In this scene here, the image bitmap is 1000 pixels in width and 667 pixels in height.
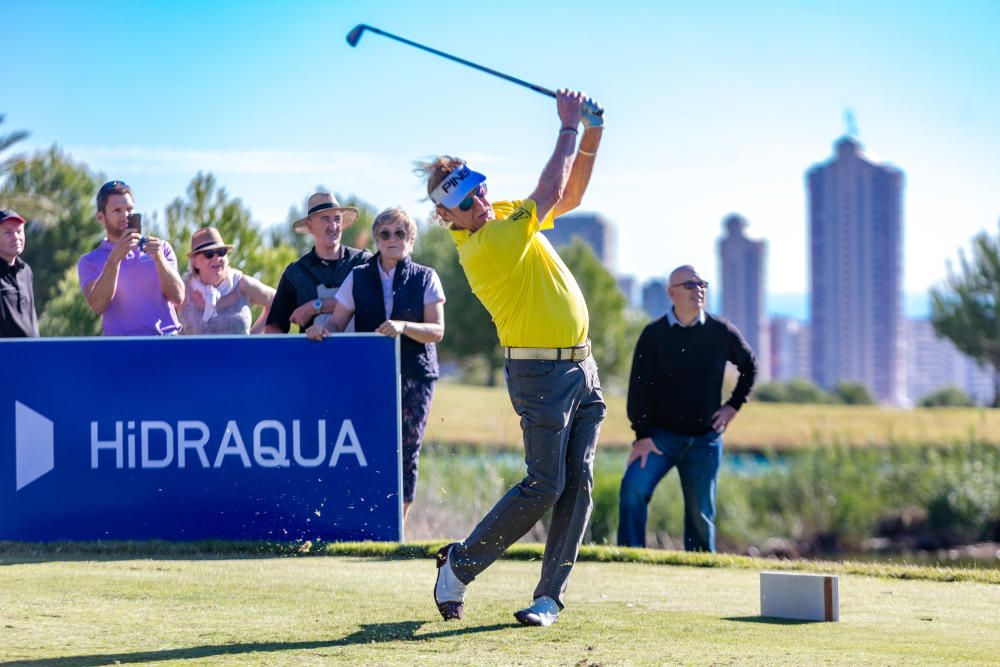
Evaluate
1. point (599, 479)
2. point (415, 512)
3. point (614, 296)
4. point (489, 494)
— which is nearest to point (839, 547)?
point (599, 479)

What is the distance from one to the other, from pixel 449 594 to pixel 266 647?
877mm

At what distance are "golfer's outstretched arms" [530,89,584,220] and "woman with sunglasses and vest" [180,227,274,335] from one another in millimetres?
3728

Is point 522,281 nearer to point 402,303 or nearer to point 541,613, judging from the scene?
point 541,613

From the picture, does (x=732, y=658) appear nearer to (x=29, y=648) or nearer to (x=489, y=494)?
(x=29, y=648)

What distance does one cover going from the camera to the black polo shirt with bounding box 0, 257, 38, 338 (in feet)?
29.0

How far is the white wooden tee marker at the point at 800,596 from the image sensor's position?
544 centimetres

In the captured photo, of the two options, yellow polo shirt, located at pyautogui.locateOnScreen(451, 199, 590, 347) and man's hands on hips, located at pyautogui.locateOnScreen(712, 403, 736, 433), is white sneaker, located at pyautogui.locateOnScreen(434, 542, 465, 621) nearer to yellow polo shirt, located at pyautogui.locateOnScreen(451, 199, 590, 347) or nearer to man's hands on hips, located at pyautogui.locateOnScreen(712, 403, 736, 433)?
yellow polo shirt, located at pyautogui.locateOnScreen(451, 199, 590, 347)

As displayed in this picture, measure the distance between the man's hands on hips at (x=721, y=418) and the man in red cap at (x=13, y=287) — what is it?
4.43 m

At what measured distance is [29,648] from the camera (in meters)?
4.69

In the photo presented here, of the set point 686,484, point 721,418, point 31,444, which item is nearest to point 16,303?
point 31,444

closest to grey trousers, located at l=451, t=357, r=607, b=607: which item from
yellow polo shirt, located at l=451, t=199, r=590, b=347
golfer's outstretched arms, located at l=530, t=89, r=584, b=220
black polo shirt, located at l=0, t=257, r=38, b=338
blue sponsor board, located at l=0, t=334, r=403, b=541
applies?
yellow polo shirt, located at l=451, t=199, r=590, b=347

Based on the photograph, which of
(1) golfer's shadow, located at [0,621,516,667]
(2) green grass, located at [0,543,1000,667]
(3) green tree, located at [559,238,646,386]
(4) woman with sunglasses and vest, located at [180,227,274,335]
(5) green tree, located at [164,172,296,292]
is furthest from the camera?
(3) green tree, located at [559,238,646,386]

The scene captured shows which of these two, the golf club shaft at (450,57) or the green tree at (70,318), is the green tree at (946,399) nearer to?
the green tree at (70,318)

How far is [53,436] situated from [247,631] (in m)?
3.43
